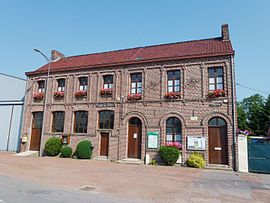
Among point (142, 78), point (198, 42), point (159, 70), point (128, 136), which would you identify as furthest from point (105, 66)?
point (198, 42)

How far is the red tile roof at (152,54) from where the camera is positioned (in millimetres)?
14750

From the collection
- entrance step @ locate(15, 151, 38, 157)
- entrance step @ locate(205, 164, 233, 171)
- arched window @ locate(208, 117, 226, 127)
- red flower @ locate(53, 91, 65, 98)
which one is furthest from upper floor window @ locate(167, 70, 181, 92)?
entrance step @ locate(15, 151, 38, 157)

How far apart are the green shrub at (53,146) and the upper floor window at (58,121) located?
1.15 meters

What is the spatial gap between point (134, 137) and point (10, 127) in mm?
12042

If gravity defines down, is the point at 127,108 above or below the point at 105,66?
below

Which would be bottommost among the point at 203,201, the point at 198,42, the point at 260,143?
the point at 203,201

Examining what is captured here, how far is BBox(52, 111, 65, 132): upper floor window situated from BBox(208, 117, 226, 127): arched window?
36.7 ft

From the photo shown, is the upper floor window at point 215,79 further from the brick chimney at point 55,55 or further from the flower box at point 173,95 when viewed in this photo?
the brick chimney at point 55,55

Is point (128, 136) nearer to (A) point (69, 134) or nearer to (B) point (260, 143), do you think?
(A) point (69, 134)

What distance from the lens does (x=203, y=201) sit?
594 centimetres

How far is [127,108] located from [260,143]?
27.7ft

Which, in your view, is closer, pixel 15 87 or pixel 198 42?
pixel 198 42

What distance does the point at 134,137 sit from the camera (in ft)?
50.0

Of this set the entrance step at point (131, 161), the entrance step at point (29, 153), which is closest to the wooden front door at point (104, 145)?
the entrance step at point (131, 161)
